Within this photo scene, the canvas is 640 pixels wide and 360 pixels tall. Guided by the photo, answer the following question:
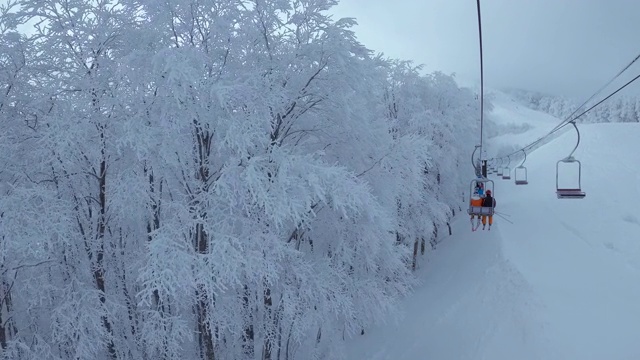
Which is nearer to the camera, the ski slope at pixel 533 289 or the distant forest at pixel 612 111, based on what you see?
the ski slope at pixel 533 289

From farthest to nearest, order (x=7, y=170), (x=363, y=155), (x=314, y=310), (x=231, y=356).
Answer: (x=231, y=356)
(x=363, y=155)
(x=314, y=310)
(x=7, y=170)

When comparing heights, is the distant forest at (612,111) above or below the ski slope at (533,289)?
above

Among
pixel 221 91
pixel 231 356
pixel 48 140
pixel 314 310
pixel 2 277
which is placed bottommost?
pixel 231 356

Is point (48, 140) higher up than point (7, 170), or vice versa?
point (48, 140)

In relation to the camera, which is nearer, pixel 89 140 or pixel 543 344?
pixel 89 140

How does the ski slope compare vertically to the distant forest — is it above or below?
below

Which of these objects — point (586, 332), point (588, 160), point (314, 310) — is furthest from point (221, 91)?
point (588, 160)

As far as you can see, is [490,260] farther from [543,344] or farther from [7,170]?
[7,170]

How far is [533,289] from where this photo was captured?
1800 centimetres

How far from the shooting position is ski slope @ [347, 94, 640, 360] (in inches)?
604

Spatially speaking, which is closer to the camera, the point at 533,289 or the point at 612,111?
the point at 533,289

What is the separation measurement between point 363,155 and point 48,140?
6341mm

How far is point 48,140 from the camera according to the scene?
7930 mm

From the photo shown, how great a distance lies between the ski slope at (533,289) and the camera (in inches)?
604
